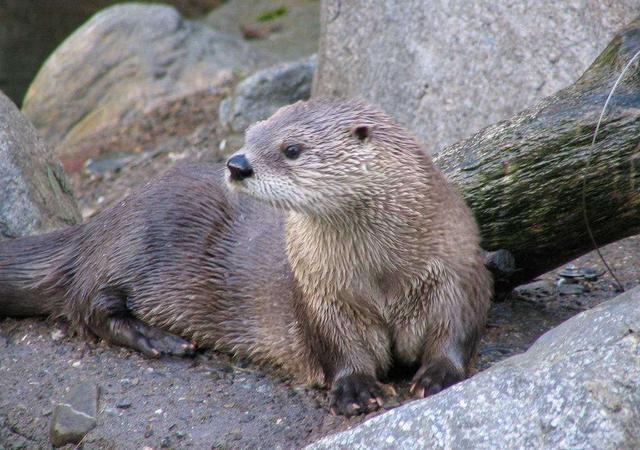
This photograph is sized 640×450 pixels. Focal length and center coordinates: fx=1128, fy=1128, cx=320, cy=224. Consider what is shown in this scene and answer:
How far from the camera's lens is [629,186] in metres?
3.58

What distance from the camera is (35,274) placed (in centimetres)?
423

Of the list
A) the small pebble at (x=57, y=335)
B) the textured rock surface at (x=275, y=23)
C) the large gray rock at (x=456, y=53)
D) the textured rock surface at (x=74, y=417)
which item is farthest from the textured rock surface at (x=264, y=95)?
the textured rock surface at (x=74, y=417)

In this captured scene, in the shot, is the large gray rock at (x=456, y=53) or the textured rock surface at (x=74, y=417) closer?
the textured rock surface at (x=74, y=417)

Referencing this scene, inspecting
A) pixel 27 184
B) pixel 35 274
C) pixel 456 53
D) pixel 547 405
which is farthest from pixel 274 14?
pixel 547 405

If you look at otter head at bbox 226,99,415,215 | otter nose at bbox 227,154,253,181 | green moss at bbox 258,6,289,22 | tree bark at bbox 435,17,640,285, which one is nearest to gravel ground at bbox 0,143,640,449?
tree bark at bbox 435,17,640,285

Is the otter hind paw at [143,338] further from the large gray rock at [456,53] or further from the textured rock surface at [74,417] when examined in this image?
the large gray rock at [456,53]

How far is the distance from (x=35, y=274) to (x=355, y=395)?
4.90 ft

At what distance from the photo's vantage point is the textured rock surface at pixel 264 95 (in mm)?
6434

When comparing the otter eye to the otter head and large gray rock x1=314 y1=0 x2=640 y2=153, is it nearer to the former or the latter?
the otter head

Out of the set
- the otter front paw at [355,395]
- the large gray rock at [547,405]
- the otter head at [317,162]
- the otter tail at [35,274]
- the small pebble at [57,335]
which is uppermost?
the otter head at [317,162]

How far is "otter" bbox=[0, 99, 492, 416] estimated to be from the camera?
3.27m

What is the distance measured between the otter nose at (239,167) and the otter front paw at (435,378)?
31.2 inches

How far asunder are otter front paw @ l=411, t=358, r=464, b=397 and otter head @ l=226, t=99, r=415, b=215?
0.54 m

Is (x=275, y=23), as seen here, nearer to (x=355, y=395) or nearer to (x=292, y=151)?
(x=292, y=151)
